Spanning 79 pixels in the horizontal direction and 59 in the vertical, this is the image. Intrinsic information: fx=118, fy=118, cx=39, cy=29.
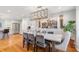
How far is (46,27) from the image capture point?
228cm

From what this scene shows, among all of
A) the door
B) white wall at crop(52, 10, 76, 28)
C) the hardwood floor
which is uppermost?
white wall at crop(52, 10, 76, 28)

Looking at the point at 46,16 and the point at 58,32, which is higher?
the point at 46,16

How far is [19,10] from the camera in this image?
7.35 feet

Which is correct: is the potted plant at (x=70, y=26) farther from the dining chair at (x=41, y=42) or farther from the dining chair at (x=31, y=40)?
the dining chair at (x=31, y=40)

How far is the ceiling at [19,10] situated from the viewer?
7.25 ft

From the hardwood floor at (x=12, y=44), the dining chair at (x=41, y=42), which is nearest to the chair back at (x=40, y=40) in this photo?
the dining chair at (x=41, y=42)

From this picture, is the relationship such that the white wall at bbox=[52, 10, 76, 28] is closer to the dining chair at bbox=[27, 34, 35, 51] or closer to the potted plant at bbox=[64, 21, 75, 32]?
the potted plant at bbox=[64, 21, 75, 32]

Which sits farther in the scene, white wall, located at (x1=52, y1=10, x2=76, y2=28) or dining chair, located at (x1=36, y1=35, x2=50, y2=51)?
dining chair, located at (x1=36, y1=35, x2=50, y2=51)

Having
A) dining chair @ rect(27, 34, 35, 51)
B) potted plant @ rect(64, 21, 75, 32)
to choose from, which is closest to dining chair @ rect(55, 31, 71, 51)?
potted plant @ rect(64, 21, 75, 32)

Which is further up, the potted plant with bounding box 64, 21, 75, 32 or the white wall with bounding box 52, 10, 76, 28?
the white wall with bounding box 52, 10, 76, 28

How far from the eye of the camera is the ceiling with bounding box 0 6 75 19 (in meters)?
2.21
